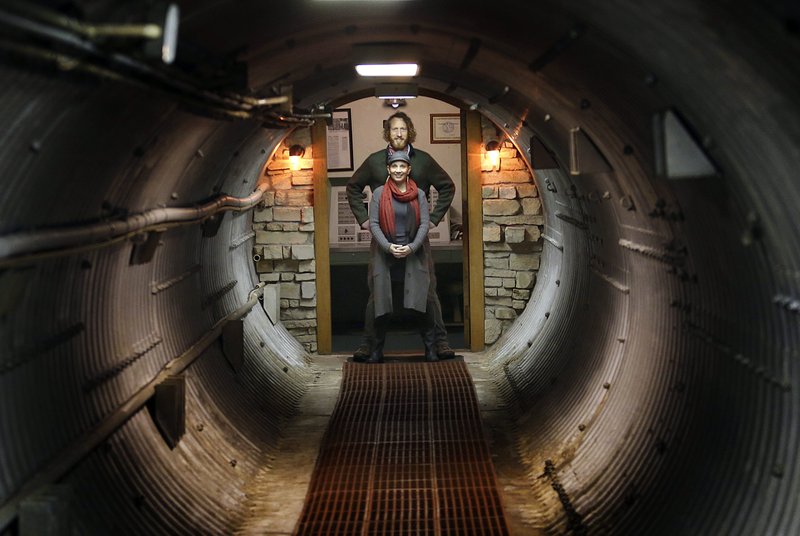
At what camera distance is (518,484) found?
26.3ft

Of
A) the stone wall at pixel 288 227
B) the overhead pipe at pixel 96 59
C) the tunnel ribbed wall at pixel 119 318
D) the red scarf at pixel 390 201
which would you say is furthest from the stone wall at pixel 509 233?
the overhead pipe at pixel 96 59

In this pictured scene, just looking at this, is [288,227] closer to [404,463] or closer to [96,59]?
A: [404,463]

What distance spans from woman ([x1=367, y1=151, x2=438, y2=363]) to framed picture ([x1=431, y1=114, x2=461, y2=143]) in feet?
5.66

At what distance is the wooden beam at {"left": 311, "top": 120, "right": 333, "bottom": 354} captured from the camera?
13.0 meters

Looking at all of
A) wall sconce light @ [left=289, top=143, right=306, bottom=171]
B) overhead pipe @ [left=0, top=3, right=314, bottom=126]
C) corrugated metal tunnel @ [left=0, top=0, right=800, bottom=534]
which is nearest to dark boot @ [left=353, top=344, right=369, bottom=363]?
wall sconce light @ [left=289, top=143, right=306, bottom=171]

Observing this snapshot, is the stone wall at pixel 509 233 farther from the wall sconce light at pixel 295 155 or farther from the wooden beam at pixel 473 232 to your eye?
the wall sconce light at pixel 295 155

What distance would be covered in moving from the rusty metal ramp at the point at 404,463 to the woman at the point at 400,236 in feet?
2.88

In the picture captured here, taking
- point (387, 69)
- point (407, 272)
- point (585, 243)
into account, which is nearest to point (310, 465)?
point (585, 243)

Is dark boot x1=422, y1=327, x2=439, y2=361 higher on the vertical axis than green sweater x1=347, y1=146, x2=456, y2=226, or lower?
lower

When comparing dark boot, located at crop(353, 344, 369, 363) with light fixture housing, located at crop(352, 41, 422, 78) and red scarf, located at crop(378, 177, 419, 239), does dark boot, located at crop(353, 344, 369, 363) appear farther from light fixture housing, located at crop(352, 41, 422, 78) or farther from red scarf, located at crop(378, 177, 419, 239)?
light fixture housing, located at crop(352, 41, 422, 78)

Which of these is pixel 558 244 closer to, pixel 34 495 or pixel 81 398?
pixel 81 398

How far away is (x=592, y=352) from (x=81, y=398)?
441 centimetres

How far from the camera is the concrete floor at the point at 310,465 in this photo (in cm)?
726

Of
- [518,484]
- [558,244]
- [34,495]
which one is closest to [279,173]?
[558,244]
